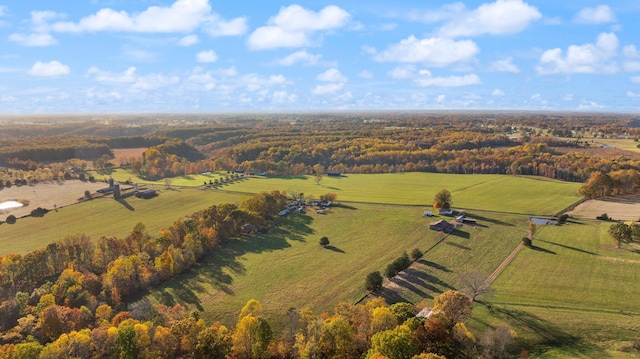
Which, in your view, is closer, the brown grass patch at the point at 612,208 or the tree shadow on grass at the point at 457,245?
the tree shadow on grass at the point at 457,245

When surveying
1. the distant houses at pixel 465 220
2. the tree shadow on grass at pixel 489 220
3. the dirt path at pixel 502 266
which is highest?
the distant houses at pixel 465 220

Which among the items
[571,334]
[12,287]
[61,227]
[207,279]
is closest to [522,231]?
[571,334]

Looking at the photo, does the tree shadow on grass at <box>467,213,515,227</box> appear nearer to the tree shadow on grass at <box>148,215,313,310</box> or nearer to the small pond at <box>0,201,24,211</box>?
the tree shadow on grass at <box>148,215,313,310</box>

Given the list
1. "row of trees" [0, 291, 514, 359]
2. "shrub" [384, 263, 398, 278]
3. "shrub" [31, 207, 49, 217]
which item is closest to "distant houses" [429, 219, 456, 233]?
"shrub" [384, 263, 398, 278]

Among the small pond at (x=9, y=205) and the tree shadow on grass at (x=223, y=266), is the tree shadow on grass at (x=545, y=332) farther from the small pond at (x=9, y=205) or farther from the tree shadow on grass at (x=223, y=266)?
the small pond at (x=9, y=205)

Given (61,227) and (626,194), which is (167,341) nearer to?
(61,227)

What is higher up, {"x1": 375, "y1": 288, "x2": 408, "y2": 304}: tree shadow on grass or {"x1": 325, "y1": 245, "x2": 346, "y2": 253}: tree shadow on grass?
{"x1": 325, "y1": 245, "x2": 346, "y2": 253}: tree shadow on grass

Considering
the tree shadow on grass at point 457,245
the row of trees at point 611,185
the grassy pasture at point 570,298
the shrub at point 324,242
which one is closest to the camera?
the grassy pasture at point 570,298

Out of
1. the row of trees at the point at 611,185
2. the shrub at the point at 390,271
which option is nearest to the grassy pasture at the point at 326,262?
the shrub at the point at 390,271
